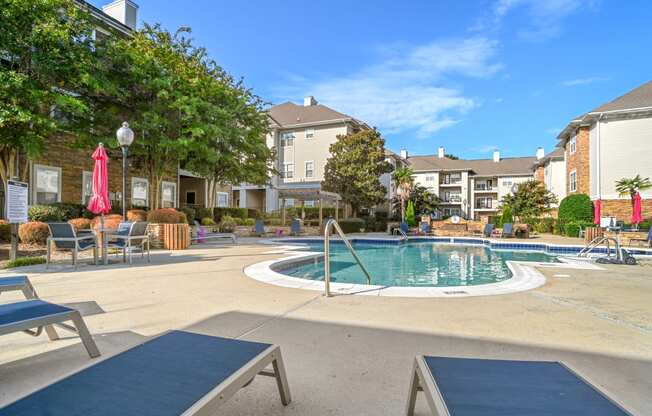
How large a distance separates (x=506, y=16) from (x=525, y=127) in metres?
13.7

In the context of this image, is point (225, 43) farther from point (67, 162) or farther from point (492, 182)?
point (492, 182)

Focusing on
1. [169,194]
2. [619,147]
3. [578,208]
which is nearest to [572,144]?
[619,147]

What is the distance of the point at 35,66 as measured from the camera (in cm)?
1062

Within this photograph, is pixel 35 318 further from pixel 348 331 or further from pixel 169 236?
pixel 169 236

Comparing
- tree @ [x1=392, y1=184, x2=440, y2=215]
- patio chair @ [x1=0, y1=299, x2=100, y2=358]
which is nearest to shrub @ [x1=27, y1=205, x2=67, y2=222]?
patio chair @ [x1=0, y1=299, x2=100, y2=358]

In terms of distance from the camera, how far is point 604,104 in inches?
869

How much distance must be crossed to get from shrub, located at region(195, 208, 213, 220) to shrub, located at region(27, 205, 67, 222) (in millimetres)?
9845

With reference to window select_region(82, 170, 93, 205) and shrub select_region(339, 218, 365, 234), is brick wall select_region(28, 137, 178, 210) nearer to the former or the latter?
window select_region(82, 170, 93, 205)

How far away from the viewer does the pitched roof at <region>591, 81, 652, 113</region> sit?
20656mm

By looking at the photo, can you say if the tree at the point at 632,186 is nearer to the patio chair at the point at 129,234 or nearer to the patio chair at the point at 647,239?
the patio chair at the point at 647,239

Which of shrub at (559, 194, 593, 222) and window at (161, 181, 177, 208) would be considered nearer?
shrub at (559, 194, 593, 222)

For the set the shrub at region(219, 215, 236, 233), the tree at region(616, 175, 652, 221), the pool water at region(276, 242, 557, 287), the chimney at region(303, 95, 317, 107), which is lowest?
the pool water at region(276, 242, 557, 287)

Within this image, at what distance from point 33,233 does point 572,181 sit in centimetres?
3079

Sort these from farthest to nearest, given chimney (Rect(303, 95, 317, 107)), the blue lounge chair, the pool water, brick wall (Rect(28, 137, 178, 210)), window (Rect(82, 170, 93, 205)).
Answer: chimney (Rect(303, 95, 317, 107))
the blue lounge chair
window (Rect(82, 170, 93, 205))
brick wall (Rect(28, 137, 178, 210))
the pool water
